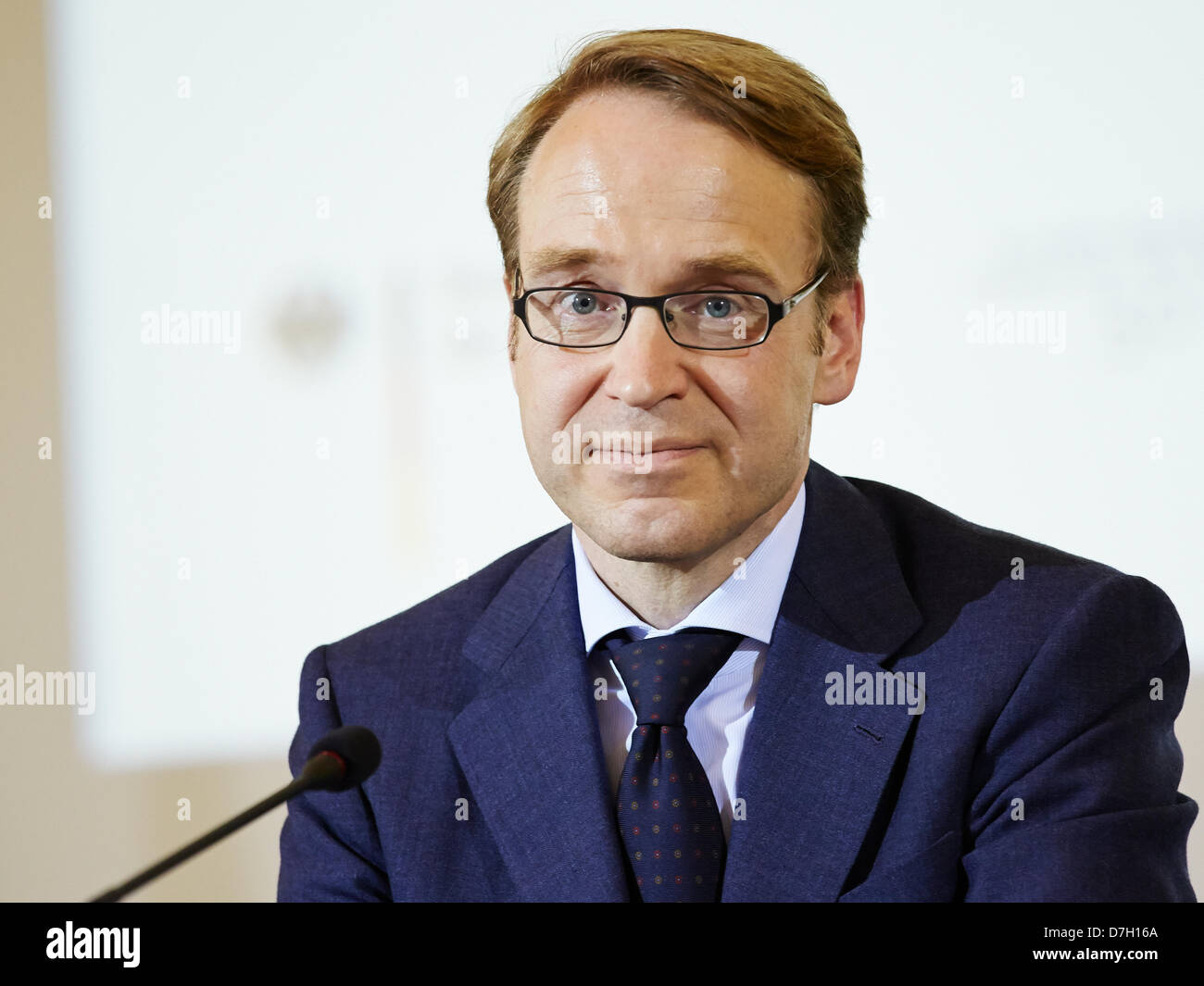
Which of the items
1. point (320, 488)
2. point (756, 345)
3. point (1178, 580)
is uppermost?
point (756, 345)

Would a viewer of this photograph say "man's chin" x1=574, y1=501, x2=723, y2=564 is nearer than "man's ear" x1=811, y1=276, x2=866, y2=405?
Yes

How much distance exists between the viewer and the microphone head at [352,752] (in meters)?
1.29

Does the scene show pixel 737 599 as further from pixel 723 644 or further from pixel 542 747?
pixel 542 747

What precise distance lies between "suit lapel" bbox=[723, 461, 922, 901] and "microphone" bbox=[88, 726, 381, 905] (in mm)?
557

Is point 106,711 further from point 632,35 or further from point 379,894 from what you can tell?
point 632,35

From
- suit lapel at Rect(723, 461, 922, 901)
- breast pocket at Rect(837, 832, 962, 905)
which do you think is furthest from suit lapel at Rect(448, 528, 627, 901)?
breast pocket at Rect(837, 832, 962, 905)

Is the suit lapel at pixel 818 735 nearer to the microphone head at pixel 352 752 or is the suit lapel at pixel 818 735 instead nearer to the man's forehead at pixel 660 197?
the man's forehead at pixel 660 197

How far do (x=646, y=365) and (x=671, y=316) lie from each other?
3.5 inches

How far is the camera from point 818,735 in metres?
1.71

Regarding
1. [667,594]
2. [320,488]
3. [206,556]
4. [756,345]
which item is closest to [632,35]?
[756,345]

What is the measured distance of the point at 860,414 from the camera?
2666mm

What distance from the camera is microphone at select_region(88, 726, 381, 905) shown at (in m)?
1.22

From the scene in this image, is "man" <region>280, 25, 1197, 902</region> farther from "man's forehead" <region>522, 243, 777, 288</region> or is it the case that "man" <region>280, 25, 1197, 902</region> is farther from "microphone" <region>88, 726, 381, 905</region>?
"microphone" <region>88, 726, 381, 905</region>

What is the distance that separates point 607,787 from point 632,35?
3.58ft
